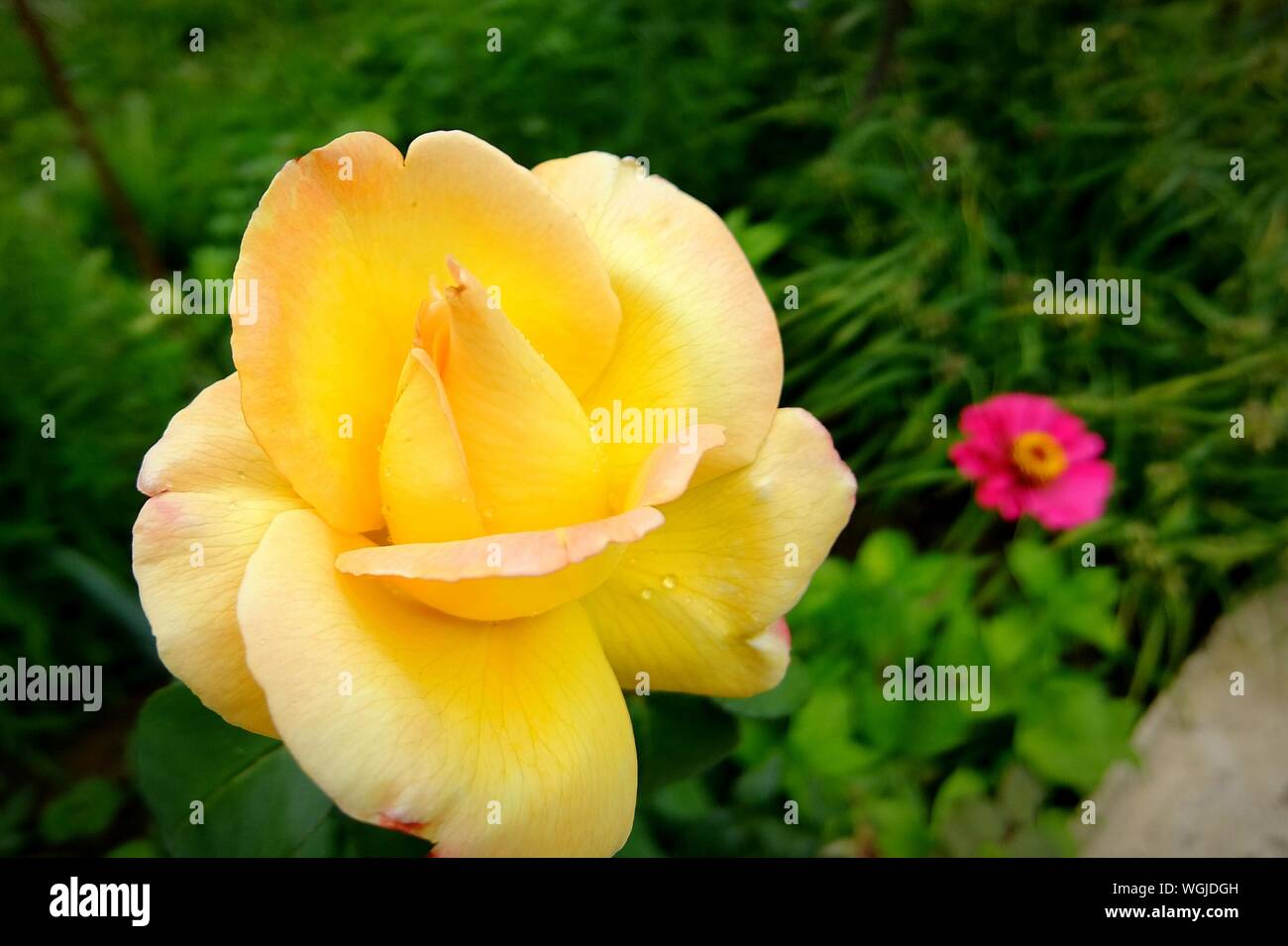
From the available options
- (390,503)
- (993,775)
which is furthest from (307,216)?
(993,775)

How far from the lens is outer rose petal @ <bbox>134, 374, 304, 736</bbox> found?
0.48 m

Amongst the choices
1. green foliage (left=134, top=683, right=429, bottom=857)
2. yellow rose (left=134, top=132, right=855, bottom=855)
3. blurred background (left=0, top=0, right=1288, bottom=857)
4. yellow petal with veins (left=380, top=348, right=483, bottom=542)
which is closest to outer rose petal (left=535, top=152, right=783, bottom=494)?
yellow rose (left=134, top=132, right=855, bottom=855)

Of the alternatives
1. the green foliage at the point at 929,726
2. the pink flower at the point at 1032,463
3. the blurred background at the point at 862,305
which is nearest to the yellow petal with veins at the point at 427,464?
the blurred background at the point at 862,305

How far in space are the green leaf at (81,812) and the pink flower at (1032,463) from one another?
49.3 inches

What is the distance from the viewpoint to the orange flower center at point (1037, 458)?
128 centimetres

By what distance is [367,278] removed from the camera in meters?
0.54

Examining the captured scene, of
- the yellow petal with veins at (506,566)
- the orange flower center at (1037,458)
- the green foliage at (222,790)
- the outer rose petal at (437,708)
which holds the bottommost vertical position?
the green foliage at (222,790)

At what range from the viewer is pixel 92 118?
7.21 feet

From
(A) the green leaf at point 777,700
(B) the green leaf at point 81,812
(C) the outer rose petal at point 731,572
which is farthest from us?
(B) the green leaf at point 81,812

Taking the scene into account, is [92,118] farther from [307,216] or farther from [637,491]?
[637,491]

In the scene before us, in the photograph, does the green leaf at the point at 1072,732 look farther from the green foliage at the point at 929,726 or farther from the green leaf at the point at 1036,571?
the green leaf at the point at 1036,571

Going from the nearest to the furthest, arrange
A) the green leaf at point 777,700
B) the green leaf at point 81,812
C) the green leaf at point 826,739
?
the green leaf at point 777,700, the green leaf at point 826,739, the green leaf at point 81,812

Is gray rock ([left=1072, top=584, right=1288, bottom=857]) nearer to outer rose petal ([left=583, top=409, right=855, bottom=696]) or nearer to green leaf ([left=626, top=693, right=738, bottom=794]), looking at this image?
green leaf ([left=626, top=693, right=738, bottom=794])

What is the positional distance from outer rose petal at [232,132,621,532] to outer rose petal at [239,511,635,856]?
0.16 feet
